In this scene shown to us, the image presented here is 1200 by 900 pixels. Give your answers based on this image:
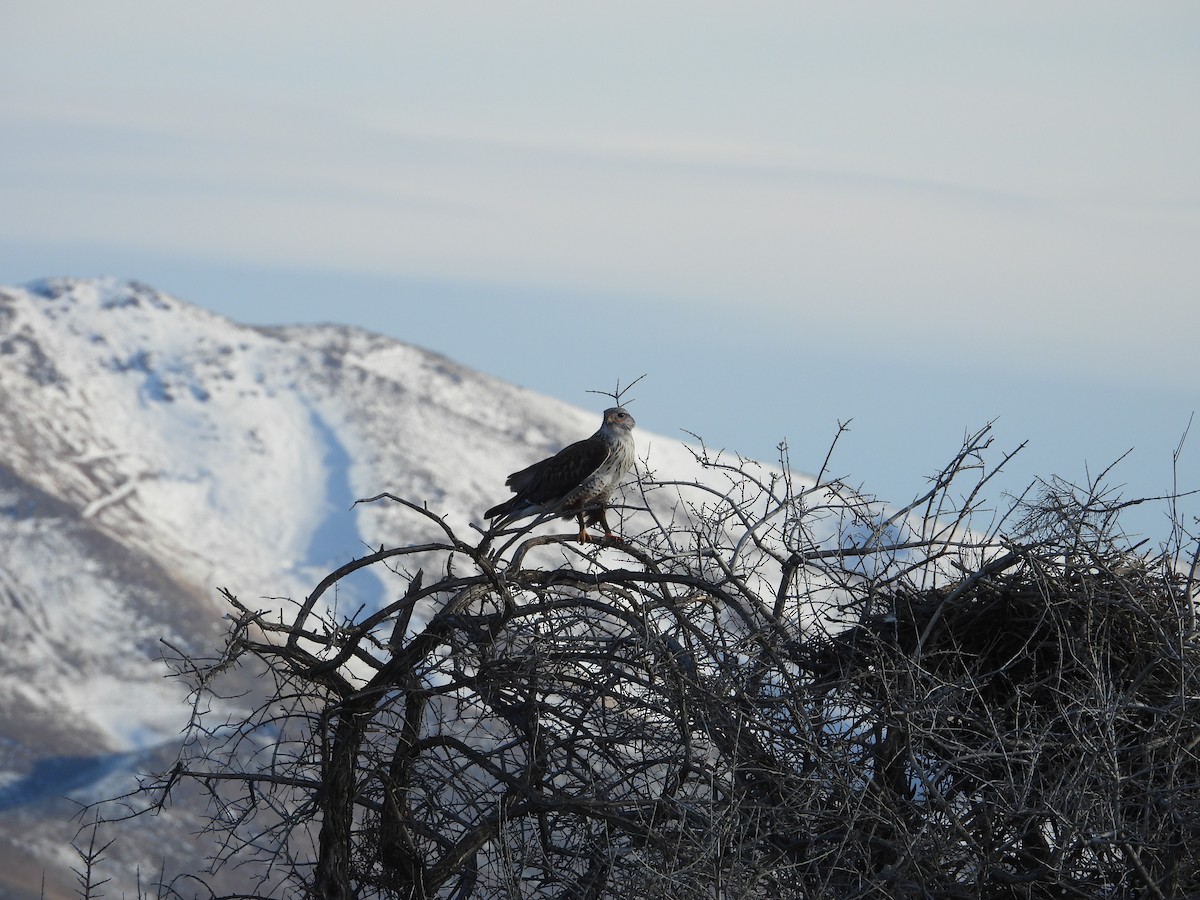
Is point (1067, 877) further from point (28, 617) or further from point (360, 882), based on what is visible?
point (28, 617)

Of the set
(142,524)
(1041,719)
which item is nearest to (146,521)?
(142,524)

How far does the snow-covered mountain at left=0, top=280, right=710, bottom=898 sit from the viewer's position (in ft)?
411

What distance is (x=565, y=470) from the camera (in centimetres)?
959

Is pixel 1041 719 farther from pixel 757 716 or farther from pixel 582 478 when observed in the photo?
pixel 582 478

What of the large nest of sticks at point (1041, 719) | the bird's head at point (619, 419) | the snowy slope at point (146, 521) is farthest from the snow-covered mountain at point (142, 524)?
the large nest of sticks at point (1041, 719)

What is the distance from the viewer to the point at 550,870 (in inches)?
314

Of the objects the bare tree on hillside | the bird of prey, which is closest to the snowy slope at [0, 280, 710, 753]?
the bird of prey

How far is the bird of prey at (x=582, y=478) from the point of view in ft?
31.2

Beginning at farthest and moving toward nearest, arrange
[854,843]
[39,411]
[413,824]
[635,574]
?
[39,411] → [413,824] → [635,574] → [854,843]

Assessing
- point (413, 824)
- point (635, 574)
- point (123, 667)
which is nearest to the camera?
point (635, 574)

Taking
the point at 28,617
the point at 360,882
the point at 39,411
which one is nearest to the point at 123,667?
the point at 28,617

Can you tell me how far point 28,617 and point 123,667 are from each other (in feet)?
34.6

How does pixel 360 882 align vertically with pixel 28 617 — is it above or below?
above

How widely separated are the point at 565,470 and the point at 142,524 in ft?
549
